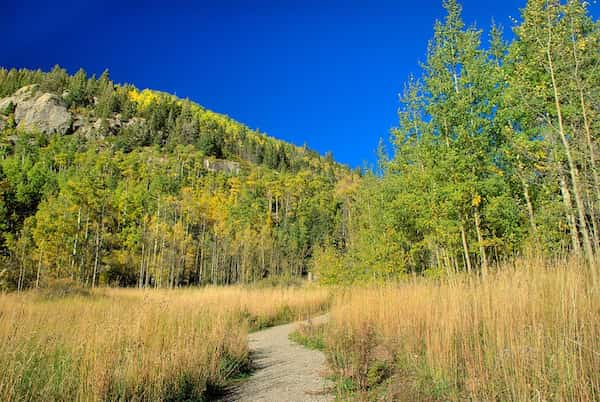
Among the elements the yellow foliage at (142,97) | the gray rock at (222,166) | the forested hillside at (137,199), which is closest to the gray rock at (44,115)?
the forested hillside at (137,199)

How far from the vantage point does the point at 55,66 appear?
360ft

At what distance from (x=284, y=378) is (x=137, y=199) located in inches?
1699

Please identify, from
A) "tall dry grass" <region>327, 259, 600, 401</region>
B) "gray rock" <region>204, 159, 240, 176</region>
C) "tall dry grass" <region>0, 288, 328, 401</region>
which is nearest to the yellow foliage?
"gray rock" <region>204, 159, 240, 176</region>

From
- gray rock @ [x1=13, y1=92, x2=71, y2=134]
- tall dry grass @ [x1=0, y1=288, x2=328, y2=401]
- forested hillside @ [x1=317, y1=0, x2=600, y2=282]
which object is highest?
gray rock @ [x1=13, y1=92, x2=71, y2=134]

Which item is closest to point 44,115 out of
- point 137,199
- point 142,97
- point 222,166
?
point 142,97

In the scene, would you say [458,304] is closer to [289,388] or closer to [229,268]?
[289,388]

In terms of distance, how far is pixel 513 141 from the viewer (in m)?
8.66

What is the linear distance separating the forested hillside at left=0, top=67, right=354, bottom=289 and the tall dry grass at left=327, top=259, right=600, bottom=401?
17.8 ft

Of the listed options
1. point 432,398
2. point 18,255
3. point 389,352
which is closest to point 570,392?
point 432,398

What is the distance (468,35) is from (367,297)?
865 centimetres

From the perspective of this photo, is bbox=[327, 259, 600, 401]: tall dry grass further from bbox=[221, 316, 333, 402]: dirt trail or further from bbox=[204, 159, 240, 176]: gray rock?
bbox=[204, 159, 240, 176]: gray rock

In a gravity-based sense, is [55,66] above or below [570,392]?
above

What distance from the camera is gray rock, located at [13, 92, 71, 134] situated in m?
84.8

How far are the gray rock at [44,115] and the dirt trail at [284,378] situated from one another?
99.9 metres
